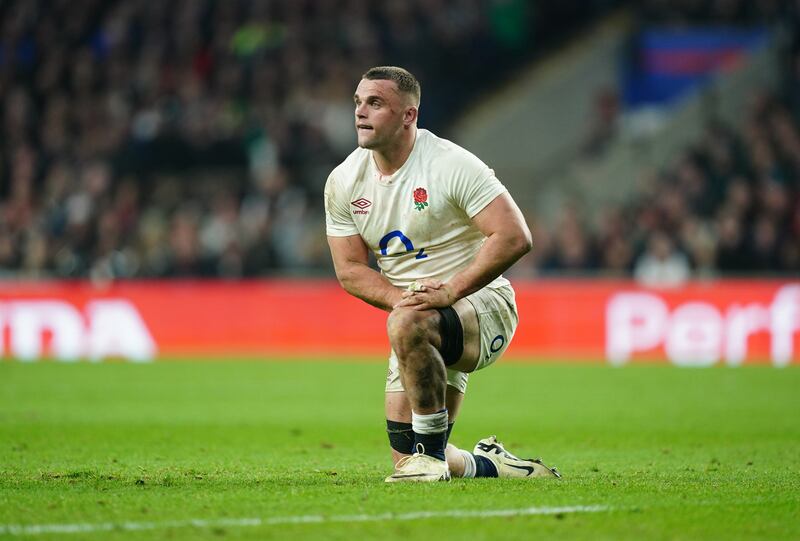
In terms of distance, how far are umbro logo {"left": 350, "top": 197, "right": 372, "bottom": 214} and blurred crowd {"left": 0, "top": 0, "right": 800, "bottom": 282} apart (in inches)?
527

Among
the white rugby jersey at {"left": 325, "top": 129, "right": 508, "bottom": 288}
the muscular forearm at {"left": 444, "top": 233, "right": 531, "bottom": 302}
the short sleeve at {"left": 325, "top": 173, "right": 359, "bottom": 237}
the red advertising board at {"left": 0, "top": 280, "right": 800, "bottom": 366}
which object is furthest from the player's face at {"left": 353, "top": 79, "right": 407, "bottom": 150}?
the red advertising board at {"left": 0, "top": 280, "right": 800, "bottom": 366}

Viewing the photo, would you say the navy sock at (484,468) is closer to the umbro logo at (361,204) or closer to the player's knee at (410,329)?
the player's knee at (410,329)

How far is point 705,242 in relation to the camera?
66.1 feet

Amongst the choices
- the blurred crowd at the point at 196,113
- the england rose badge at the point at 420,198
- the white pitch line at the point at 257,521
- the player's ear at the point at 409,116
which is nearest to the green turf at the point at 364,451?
the white pitch line at the point at 257,521

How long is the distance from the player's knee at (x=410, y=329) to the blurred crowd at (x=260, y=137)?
13740mm

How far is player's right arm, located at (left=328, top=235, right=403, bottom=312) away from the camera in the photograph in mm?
7164

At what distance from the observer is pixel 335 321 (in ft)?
68.2

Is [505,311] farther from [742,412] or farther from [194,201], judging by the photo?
[194,201]

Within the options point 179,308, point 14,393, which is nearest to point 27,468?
point 14,393

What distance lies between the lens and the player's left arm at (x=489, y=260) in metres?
6.84

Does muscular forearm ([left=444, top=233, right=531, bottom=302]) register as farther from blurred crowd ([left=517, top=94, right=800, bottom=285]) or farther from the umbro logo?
blurred crowd ([left=517, top=94, right=800, bottom=285])

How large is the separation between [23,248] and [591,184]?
10.1m

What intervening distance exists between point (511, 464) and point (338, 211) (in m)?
1.73

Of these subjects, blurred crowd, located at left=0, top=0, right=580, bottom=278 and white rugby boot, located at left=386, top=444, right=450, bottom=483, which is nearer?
white rugby boot, located at left=386, top=444, right=450, bottom=483
